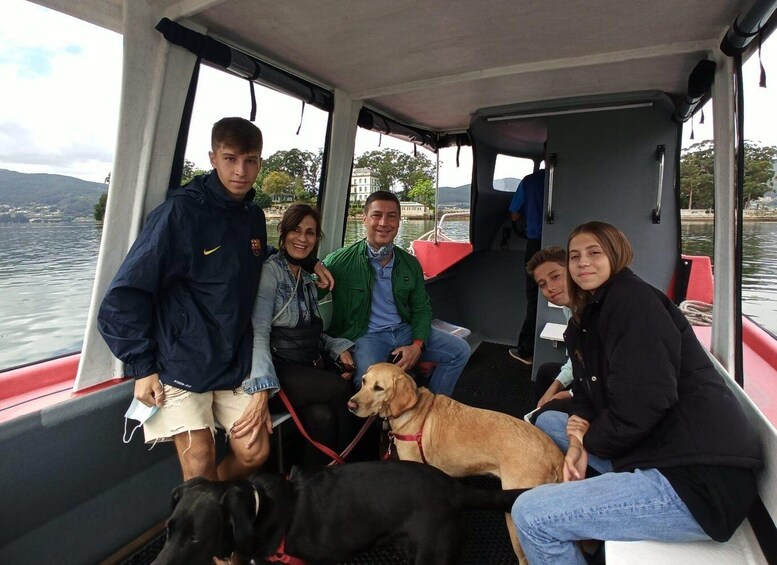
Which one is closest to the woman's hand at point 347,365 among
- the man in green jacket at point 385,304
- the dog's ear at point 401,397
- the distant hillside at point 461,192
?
the man in green jacket at point 385,304

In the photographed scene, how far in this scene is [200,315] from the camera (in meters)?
1.88

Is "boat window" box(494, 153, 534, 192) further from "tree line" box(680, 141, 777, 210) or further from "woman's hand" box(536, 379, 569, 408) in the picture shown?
"woman's hand" box(536, 379, 569, 408)

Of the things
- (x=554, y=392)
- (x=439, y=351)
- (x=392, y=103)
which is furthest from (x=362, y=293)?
(x=392, y=103)

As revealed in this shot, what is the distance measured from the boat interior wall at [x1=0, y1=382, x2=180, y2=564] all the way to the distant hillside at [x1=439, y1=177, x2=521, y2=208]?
13.7 ft

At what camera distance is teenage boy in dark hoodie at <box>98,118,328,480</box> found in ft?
5.59

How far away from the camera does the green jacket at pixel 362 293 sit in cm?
294

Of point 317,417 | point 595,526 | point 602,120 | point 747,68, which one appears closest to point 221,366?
point 317,417

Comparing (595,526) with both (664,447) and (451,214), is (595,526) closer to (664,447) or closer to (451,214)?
(664,447)

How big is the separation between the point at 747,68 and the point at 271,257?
2.74 meters

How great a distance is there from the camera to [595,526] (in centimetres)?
138

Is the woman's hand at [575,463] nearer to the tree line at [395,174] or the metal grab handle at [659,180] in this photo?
the tree line at [395,174]

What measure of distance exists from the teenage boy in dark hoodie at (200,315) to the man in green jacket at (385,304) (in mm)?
941

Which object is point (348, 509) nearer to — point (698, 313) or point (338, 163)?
point (698, 313)

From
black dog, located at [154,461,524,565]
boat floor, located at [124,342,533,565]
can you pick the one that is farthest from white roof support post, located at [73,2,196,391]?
boat floor, located at [124,342,533,565]
